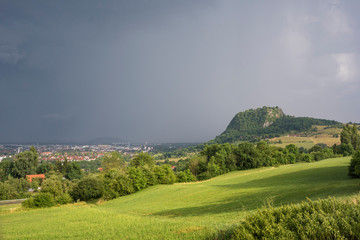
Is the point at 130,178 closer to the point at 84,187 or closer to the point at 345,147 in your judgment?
the point at 84,187

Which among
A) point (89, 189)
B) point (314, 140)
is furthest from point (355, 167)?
point (314, 140)

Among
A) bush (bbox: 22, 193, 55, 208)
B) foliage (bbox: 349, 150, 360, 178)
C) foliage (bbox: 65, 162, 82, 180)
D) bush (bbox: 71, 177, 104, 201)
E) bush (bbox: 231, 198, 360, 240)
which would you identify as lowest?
foliage (bbox: 65, 162, 82, 180)

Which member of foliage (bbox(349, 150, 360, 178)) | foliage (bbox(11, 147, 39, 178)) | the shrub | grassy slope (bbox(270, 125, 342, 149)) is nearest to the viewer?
foliage (bbox(349, 150, 360, 178))

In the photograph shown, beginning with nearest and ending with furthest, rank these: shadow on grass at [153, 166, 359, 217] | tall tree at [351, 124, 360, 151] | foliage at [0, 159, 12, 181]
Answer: shadow on grass at [153, 166, 359, 217]
tall tree at [351, 124, 360, 151]
foliage at [0, 159, 12, 181]

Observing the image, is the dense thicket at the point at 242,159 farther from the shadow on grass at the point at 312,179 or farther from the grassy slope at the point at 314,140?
the grassy slope at the point at 314,140

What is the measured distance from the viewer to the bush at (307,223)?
5.58 metres

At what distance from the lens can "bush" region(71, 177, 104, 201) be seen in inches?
2203

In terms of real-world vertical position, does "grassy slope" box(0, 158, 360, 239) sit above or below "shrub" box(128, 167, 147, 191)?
above

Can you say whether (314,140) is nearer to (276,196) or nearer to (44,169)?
(276,196)

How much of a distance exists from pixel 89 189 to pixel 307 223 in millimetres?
58828

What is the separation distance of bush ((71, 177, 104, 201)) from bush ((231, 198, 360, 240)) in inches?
2202

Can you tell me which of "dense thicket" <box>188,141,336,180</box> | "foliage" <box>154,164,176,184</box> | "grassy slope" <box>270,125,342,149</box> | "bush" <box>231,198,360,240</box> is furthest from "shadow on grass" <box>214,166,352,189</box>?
"grassy slope" <box>270,125,342,149</box>

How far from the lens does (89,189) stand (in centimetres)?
5616

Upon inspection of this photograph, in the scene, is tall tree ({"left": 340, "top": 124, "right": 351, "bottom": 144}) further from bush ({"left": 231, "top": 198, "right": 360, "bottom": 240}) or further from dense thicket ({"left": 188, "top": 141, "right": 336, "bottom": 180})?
A: bush ({"left": 231, "top": 198, "right": 360, "bottom": 240})
